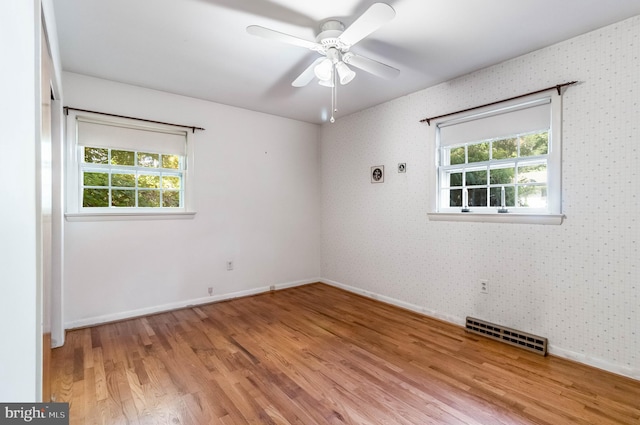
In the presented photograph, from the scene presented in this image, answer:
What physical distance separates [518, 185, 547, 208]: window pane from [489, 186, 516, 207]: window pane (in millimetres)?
55

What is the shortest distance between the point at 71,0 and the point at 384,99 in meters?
3.00

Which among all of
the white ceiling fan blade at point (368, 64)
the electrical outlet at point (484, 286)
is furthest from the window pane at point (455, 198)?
the white ceiling fan blade at point (368, 64)

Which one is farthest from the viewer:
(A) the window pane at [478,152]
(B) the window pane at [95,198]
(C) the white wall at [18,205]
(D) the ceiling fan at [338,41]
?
(B) the window pane at [95,198]

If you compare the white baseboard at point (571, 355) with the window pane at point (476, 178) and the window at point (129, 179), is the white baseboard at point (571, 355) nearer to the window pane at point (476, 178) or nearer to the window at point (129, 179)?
the window pane at point (476, 178)

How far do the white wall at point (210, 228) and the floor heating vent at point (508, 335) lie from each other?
98.1 inches

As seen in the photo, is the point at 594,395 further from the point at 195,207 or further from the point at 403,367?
the point at 195,207

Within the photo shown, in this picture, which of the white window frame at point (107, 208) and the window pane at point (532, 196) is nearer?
the window pane at point (532, 196)

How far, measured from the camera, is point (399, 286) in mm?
3645

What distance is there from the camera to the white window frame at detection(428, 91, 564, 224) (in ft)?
7.99

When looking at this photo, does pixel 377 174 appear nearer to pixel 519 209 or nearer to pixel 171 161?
pixel 519 209

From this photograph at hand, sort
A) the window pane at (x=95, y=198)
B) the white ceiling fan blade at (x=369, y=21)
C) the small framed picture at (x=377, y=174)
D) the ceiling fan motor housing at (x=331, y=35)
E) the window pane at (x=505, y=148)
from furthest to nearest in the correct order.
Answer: the small framed picture at (x=377, y=174) < the window pane at (x=95, y=198) < the window pane at (x=505, y=148) < the ceiling fan motor housing at (x=331, y=35) < the white ceiling fan blade at (x=369, y=21)

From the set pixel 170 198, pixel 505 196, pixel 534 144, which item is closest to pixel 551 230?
pixel 505 196

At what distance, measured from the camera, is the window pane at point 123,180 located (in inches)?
127

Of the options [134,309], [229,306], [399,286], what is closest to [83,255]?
[134,309]
